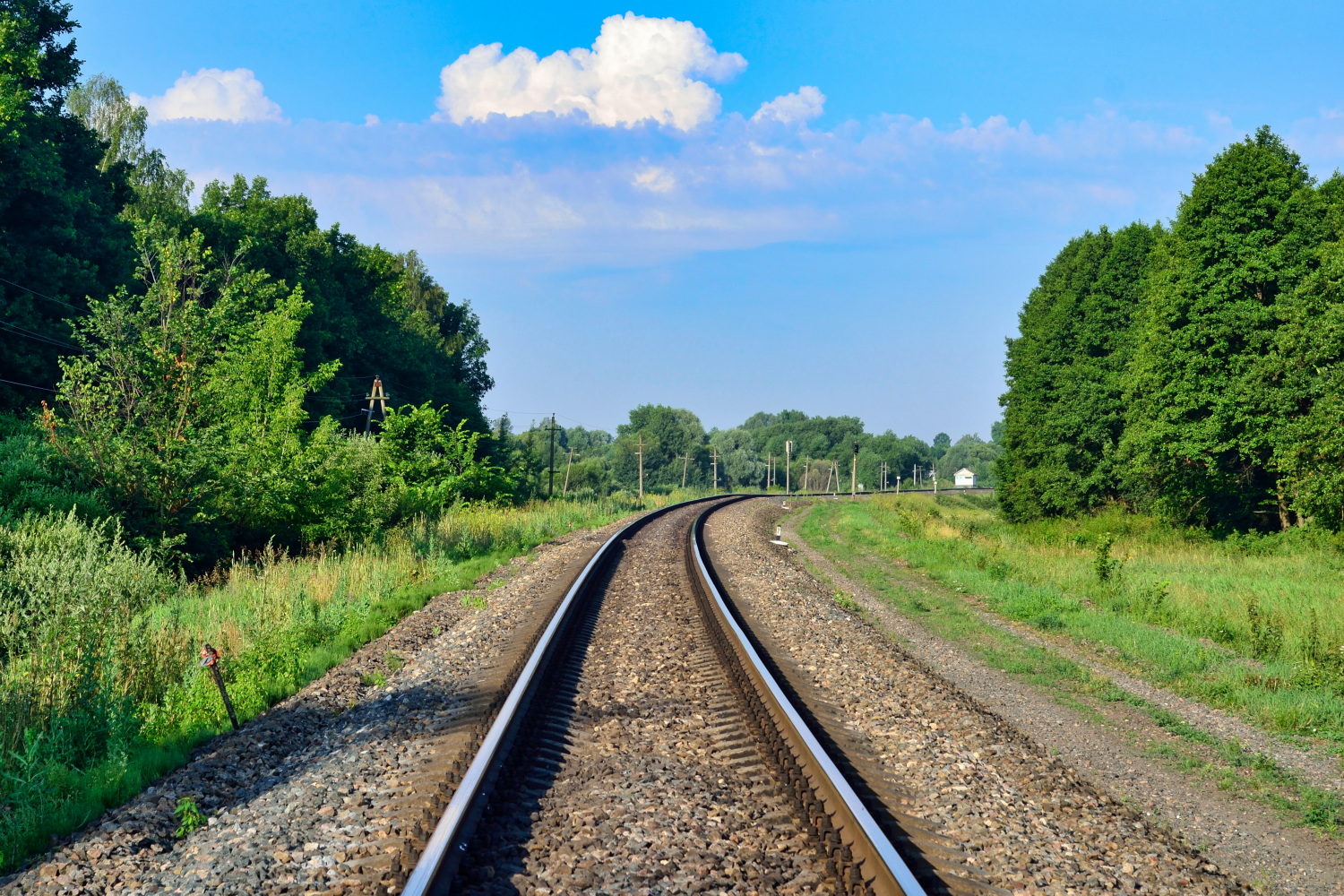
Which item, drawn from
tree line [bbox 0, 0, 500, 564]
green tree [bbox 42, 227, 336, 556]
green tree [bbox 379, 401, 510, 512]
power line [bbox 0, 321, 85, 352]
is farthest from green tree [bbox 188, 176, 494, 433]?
green tree [bbox 42, 227, 336, 556]

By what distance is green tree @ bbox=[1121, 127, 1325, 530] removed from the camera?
1025 inches

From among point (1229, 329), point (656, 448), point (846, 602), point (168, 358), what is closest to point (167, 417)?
point (168, 358)

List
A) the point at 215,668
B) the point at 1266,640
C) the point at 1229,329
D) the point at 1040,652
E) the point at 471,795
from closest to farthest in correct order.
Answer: the point at 471,795
the point at 215,668
the point at 1040,652
the point at 1266,640
the point at 1229,329

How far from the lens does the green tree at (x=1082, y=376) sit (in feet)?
126

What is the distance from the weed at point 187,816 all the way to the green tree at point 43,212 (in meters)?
25.7

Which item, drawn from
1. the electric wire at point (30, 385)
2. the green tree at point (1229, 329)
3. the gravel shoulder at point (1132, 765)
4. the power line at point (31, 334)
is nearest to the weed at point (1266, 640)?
the gravel shoulder at point (1132, 765)

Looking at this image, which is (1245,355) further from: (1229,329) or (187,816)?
(187,816)

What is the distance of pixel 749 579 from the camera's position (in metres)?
16.0

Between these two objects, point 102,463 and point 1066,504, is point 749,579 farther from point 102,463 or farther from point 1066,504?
point 1066,504

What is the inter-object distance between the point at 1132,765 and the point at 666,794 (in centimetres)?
379

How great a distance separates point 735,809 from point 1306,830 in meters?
3.67

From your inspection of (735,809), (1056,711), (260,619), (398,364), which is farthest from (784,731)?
(398,364)

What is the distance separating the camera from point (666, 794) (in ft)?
17.6

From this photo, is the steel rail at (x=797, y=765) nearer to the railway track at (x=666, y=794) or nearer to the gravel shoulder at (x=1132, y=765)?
the railway track at (x=666, y=794)
